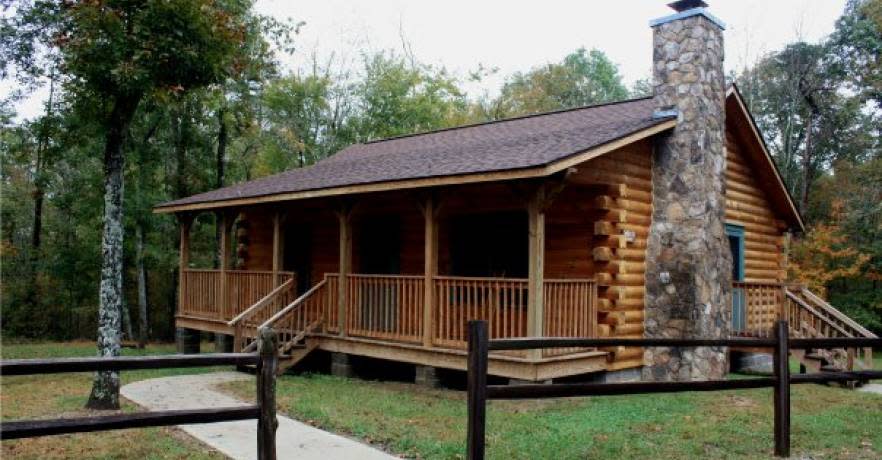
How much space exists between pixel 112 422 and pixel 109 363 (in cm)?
39

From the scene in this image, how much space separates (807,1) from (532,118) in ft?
62.8

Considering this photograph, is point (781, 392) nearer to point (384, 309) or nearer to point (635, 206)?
point (635, 206)

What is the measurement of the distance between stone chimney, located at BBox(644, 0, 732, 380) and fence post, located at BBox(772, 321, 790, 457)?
4691 millimetres

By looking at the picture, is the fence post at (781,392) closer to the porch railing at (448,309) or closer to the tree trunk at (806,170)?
the porch railing at (448,309)

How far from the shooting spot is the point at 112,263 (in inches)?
420

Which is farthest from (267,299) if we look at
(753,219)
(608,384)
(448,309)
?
(753,219)

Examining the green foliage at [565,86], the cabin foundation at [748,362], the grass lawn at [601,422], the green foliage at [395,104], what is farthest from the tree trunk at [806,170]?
the grass lawn at [601,422]

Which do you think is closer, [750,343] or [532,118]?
[750,343]

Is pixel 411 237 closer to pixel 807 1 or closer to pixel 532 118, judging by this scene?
pixel 532 118

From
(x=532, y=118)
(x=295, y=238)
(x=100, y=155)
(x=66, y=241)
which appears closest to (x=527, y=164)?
(x=532, y=118)

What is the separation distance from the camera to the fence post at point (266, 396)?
540cm

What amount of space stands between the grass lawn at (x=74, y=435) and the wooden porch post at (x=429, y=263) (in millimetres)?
4458

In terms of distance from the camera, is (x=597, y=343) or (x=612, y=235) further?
(x=612, y=235)

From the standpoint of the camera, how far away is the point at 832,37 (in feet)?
94.1
